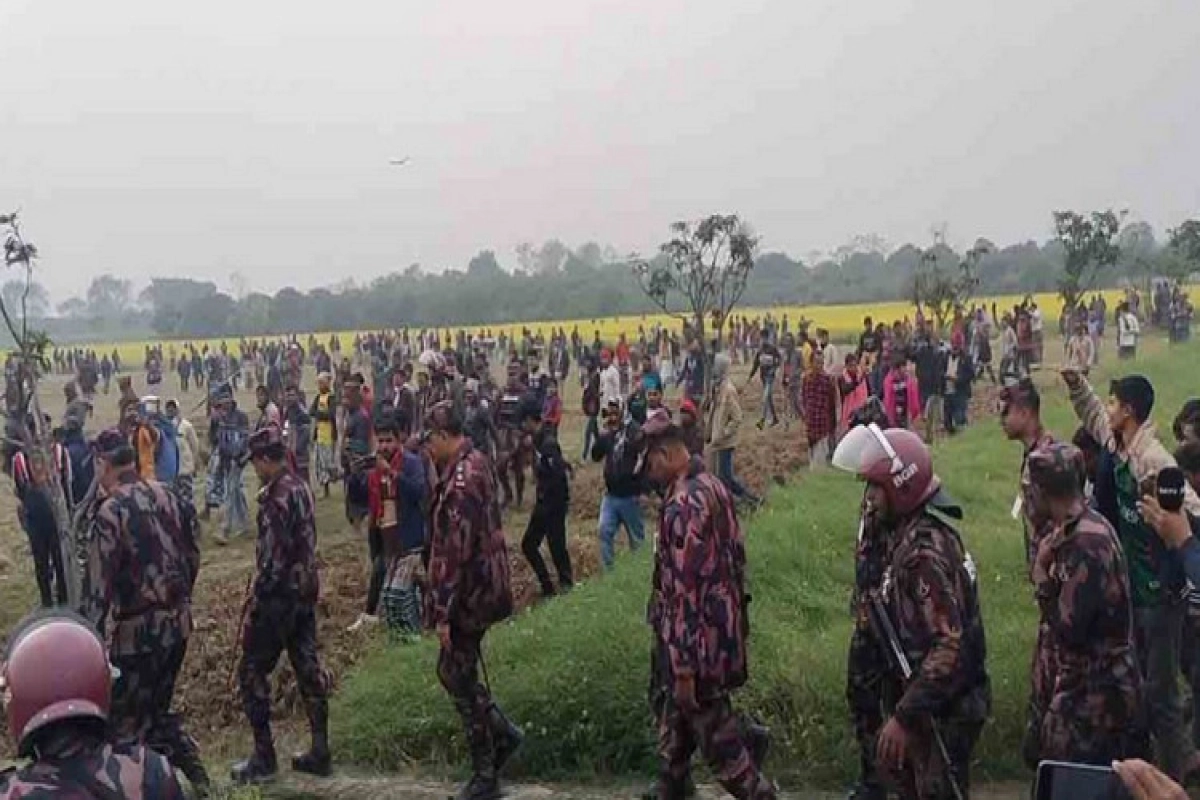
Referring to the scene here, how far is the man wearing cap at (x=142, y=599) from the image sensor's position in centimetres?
602

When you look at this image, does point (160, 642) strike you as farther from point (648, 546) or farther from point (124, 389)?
point (124, 389)

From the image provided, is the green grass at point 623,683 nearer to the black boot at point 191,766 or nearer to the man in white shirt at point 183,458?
the black boot at point 191,766

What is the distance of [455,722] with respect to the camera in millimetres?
7105

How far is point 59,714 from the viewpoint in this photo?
2775 mm

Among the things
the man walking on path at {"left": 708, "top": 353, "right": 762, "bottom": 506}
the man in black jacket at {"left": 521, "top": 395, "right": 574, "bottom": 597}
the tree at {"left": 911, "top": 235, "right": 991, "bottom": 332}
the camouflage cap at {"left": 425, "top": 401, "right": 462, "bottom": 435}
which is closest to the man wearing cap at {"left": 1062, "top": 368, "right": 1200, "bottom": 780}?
the camouflage cap at {"left": 425, "top": 401, "right": 462, "bottom": 435}

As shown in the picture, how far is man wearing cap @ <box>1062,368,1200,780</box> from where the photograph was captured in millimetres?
5922

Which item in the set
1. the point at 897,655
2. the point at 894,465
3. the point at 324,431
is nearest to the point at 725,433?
the point at 324,431

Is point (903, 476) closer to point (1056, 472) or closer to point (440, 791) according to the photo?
point (1056, 472)

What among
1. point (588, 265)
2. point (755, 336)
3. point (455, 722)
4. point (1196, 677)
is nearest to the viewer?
point (1196, 677)

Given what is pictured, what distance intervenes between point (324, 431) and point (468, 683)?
10.5 meters

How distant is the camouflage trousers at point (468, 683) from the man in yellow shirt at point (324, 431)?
958cm

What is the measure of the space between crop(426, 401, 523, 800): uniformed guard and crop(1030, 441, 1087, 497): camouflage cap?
2634 millimetres

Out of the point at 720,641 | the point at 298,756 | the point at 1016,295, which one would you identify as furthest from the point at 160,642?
the point at 1016,295

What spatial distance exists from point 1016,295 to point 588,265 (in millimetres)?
33252
